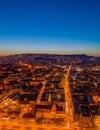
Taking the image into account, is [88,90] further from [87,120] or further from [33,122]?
[33,122]

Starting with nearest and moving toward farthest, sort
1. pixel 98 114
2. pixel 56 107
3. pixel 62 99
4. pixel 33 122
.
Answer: pixel 33 122, pixel 98 114, pixel 56 107, pixel 62 99

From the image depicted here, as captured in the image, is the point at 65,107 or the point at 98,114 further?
the point at 65,107

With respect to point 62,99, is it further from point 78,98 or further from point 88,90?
point 88,90

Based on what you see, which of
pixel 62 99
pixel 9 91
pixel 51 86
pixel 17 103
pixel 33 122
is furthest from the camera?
pixel 51 86

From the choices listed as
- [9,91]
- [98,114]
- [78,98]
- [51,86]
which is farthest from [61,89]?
[98,114]

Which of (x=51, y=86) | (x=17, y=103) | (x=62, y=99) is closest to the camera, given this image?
(x=17, y=103)

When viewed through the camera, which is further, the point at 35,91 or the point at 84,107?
the point at 35,91

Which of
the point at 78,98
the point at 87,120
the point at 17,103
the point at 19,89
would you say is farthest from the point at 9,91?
the point at 87,120

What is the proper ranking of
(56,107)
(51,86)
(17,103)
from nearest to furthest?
(56,107) → (17,103) → (51,86)
